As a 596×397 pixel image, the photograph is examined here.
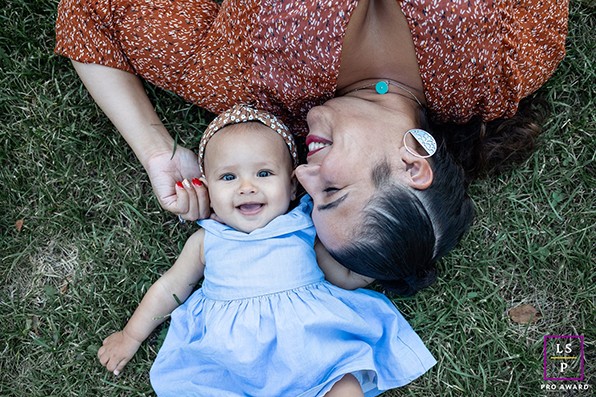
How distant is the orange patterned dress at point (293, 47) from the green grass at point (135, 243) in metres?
0.43

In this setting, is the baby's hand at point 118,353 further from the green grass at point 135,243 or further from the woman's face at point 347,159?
the woman's face at point 347,159

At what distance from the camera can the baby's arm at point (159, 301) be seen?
278cm

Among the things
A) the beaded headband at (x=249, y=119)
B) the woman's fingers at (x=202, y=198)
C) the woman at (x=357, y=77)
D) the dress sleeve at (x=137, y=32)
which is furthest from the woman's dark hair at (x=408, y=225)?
the dress sleeve at (x=137, y=32)

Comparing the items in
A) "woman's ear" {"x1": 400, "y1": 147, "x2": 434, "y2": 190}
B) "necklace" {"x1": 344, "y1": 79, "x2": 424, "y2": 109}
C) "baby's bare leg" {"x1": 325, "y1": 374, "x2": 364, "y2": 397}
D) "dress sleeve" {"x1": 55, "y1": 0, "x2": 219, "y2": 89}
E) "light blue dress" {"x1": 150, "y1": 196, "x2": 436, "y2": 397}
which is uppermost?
"dress sleeve" {"x1": 55, "y1": 0, "x2": 219, "y2": 89}

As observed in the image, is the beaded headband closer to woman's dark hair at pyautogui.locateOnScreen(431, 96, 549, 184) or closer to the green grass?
the green grass

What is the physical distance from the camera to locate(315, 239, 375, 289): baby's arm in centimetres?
266

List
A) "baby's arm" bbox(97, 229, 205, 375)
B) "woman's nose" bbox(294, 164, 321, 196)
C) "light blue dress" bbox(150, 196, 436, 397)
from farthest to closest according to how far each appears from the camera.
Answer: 1. "baby's arm" bbox(97, 229, 205, 375)
2. "light blue dress" bbox(150, 196, 436, 397)
3. "woman's nose" bbox(294, 164, 321, 196)

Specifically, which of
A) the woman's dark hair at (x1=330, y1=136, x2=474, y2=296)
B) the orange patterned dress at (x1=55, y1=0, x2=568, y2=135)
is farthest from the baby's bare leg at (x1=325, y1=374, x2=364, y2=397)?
the orange patterned dress at (x1=55, y1=0, x2=568, y2=135)

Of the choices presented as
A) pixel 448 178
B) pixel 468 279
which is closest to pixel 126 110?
pixel 448 178

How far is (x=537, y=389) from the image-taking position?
284 cm

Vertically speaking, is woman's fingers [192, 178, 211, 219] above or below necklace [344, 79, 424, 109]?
below

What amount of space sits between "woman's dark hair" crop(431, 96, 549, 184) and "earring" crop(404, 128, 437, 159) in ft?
0.81

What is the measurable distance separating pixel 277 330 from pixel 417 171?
944mm

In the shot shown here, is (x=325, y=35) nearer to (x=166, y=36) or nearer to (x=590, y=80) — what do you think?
(x=166, y=36)
